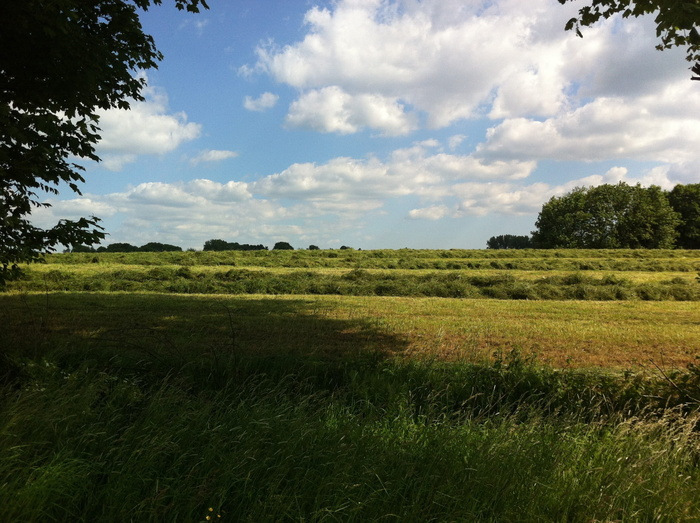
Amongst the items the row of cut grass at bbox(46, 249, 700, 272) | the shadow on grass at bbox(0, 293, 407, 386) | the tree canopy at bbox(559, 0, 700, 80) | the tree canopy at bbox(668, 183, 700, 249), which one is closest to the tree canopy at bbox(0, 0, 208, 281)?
the shadow on grass at bbox(0, 293, 407, 386)

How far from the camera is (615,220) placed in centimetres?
6738

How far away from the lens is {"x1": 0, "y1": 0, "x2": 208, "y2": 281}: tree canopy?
634 cm

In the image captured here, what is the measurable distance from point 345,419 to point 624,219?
74136 mm

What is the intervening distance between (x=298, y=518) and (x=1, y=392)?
3.73 m

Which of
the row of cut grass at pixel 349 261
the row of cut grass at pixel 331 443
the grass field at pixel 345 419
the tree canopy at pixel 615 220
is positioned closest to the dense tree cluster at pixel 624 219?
the tree canopy at pixel 615 220

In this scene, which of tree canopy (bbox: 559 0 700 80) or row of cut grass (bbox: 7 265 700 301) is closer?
tree canopy (bbox: 559 0 700 80)

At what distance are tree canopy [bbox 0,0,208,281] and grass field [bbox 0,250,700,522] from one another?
1.55m

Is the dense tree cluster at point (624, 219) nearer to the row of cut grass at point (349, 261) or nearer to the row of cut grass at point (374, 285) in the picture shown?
the row of cut grass at point (349, 261)

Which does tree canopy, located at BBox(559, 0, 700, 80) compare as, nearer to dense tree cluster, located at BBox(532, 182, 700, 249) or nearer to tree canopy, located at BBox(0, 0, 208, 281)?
tree canopy, located at BBox(0, 0, 208, 281)

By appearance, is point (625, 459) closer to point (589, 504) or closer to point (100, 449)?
point (589, 504)

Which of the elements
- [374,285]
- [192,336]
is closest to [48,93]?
[192,336]

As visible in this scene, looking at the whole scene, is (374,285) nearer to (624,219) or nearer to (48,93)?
(48,93)

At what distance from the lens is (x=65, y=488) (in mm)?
3180

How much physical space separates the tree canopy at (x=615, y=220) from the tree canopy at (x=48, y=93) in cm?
6996
